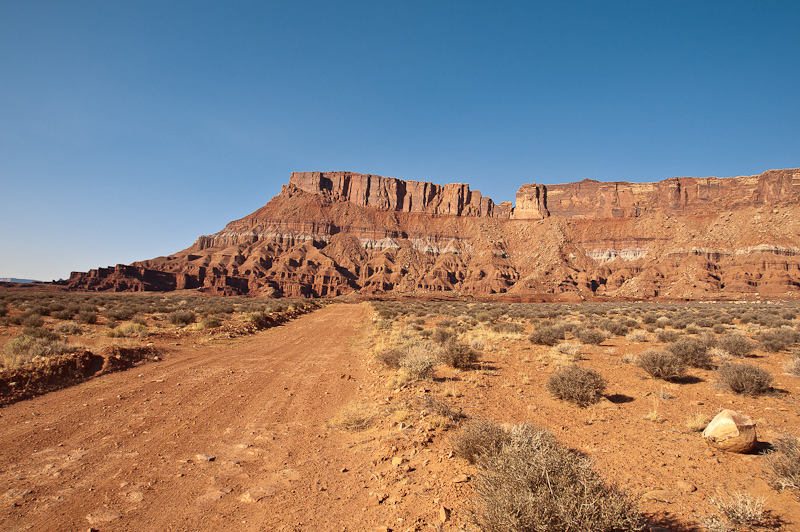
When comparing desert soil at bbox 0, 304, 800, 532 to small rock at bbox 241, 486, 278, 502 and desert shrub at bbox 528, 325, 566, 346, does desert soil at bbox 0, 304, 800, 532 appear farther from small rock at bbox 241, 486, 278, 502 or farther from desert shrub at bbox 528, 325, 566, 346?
desert shrub at bbox 528, 325, 566, 346

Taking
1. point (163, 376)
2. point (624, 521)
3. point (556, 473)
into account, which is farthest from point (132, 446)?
point (624, 521)

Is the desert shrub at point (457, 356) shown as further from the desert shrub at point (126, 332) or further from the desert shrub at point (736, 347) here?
the desert shrub at point (126, 332)

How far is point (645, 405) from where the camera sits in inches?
295

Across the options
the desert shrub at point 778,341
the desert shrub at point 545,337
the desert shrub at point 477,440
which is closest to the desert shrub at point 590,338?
the desert shrub at point 545,337

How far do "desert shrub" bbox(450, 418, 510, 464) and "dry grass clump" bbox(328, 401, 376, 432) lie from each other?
2.00 meters

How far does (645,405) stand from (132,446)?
9.20m

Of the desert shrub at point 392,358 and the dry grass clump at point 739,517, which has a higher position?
the dry grass clump at point 739,517

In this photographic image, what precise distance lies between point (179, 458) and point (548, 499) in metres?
4.85

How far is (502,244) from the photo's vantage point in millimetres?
119000

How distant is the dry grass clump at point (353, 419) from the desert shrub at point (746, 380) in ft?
25.5

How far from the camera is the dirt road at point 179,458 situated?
381 cm

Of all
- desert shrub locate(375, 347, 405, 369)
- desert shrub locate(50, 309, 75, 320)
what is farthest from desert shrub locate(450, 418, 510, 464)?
desert shrub locate(50, 309, 75, 320)

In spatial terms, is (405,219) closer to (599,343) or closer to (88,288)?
(88,288)

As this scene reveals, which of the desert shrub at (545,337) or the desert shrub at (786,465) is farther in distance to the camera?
the desert shrub at (545,337)
